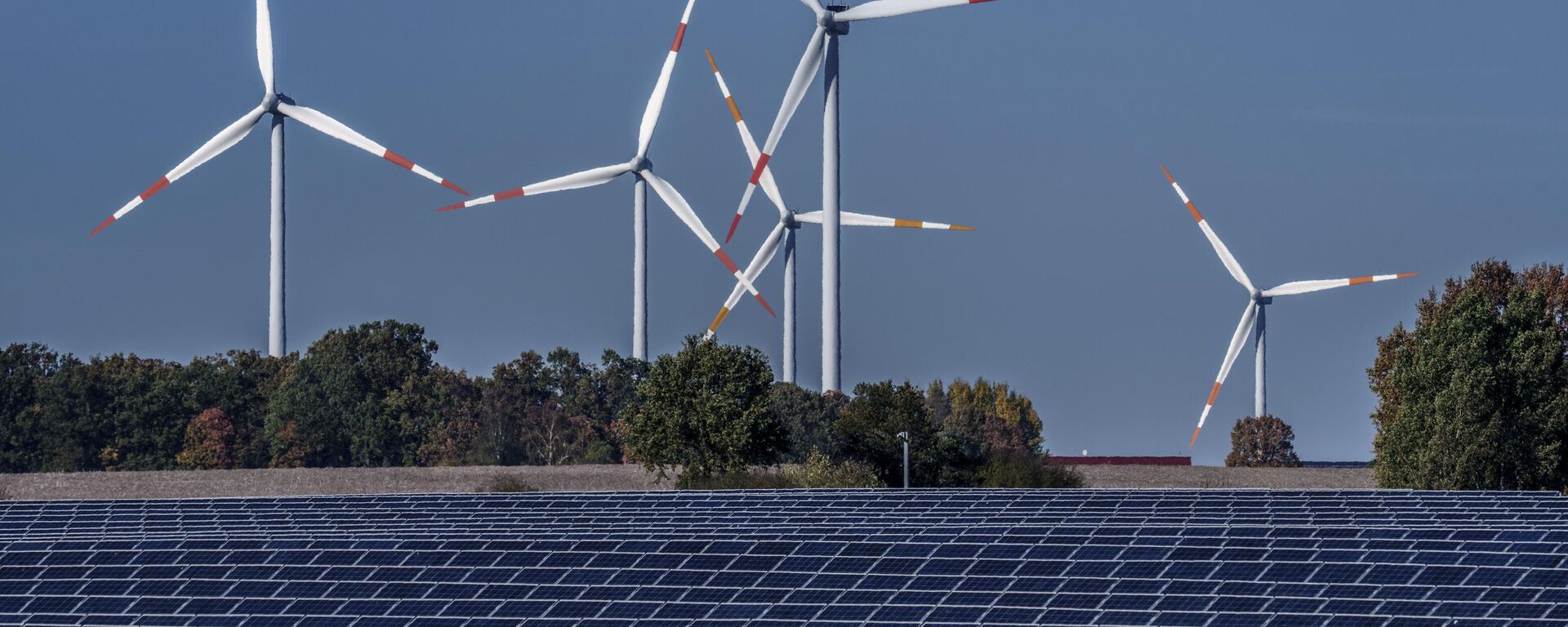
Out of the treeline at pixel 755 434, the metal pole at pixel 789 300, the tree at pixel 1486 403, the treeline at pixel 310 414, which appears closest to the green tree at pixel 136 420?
the treeline at pixel 310 414

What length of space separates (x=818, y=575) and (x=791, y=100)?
243 ft

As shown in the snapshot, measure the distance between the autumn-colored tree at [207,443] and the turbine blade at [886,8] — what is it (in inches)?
2675

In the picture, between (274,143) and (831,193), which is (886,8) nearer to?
(831,193)

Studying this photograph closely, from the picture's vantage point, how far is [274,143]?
153625 millimetres

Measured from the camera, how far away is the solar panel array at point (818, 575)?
55.4m

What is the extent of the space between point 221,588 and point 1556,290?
3317 inches

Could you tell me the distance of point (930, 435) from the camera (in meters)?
114

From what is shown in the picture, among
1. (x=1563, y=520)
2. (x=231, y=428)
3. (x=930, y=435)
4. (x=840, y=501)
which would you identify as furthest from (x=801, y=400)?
(x=1563, y=520)

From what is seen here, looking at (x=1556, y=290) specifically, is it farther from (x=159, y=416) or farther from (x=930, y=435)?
(x=159, y=416)

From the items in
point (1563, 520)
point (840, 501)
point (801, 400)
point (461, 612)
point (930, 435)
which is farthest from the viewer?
point (801, 400)

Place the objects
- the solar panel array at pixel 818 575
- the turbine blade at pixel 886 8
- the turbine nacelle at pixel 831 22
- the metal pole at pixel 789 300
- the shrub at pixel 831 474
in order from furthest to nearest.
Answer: the metal pole at pixel 789 300 → the turbine nacelle at pixel 831 22 → the turbine blade at pixel 886 8 → the shrub at pixel 831 474 → the solar panel array at pixel 818 575

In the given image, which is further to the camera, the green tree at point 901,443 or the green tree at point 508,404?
the green tree at point 508,404

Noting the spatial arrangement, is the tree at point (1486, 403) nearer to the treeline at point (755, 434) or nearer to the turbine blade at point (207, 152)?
the treeline at point (755, 434)

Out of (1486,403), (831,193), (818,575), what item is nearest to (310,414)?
(831,193)
